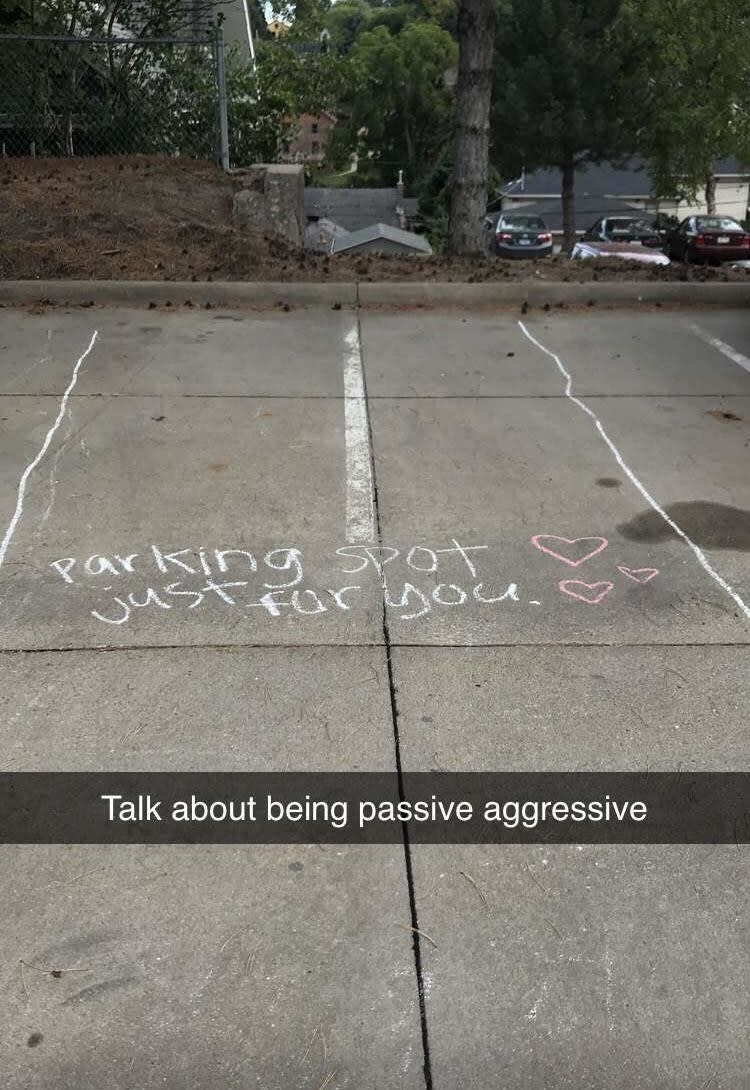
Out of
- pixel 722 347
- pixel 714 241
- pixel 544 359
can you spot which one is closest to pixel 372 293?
pixel 544 359

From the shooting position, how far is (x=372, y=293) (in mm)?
10648

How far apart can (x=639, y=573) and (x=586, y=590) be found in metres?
0.36

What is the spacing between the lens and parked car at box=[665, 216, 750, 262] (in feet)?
99.3

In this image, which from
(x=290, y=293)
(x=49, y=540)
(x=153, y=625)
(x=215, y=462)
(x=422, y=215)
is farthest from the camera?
(x=422, y=215)

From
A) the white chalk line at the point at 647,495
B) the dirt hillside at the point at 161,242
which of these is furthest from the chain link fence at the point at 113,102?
the white chalk line at the point at 647,495

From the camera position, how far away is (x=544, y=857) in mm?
3441

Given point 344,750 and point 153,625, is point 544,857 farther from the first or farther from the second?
point 153,625

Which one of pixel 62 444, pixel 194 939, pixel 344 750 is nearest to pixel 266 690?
pixel 344 750

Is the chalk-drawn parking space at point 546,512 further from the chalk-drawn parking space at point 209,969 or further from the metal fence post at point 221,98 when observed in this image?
the metal fence post at point 221,98

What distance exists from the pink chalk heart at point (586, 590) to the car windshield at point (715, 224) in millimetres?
28191

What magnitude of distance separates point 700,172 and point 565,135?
4.68m

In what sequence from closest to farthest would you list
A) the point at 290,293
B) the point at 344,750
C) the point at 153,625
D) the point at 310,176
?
the point at 344,750
the point at 153,625
the point at 290,293
the point at 310,176

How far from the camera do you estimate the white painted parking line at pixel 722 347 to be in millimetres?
8969
